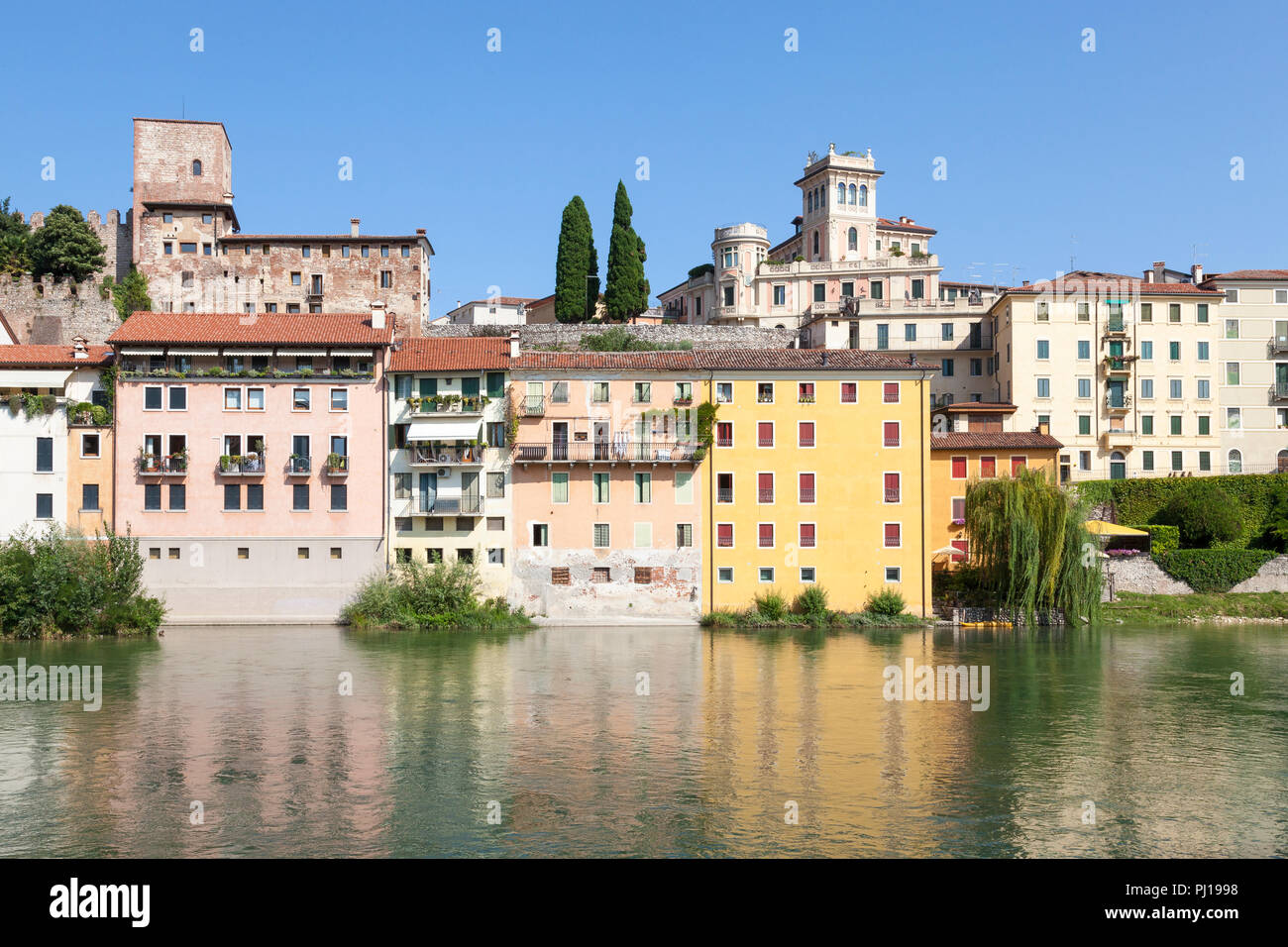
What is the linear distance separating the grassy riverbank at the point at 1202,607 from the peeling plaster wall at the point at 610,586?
17509 mm

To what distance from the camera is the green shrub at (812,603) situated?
46156 millimetres

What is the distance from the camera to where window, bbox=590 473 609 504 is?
47.4 metres

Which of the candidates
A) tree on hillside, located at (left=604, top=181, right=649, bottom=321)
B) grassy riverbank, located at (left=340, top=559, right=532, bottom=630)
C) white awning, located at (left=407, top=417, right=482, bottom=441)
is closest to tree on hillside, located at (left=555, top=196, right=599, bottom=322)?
tree on hillside, located at (left=604, top=181, right=649, bottom=321)

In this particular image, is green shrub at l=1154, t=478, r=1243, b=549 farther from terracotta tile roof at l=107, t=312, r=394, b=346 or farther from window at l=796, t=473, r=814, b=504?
terracotta tile roof at l=107, t=312, r=394, b=346

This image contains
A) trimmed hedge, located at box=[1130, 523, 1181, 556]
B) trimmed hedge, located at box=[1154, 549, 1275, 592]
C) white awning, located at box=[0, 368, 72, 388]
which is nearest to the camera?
white awning, located at box=[0, 368, 72, 388]

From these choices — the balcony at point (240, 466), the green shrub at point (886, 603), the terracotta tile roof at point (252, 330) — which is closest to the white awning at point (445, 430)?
the terracotta tile roof at point (252, 330)

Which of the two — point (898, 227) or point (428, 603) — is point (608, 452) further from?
point (898, 227)

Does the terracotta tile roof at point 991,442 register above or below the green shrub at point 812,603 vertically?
above

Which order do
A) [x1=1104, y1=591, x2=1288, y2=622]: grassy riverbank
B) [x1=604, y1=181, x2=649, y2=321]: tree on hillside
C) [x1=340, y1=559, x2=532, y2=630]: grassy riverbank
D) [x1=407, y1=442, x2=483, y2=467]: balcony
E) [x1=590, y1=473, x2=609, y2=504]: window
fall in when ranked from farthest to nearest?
[x1=604, y1=181, x2=649, y2=321]: tree on hillside < [x1=1104, y1=591, x2=1288, y2=622]: grassy riverbank < [x1=590, y1=473, x2=609, y2=504]: window < [x1=407, y1=442, x2=483, y2=467]: balcony < [x1=340, y1=559, x2=532, y2=630]: grassy riverbank

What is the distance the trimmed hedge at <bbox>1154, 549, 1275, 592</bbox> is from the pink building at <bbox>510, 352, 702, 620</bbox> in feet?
69.6

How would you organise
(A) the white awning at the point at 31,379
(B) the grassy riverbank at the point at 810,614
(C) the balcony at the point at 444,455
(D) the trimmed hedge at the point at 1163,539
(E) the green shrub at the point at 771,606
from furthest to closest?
1. (D) the trimmed hedge at the point at 1163,539
2. (A) the white awning at the point at 31,379
3. (C) the balcony at the point at 444,455
4. (E) the green shrub at the point at 771,606
5. (B) the grassy riverbank at the point at 810,614

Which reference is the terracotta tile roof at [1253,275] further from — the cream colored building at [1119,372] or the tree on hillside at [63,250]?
the tree on hillside at [63,250]

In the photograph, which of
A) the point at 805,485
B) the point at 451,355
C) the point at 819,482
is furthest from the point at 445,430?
the point at 819,482
